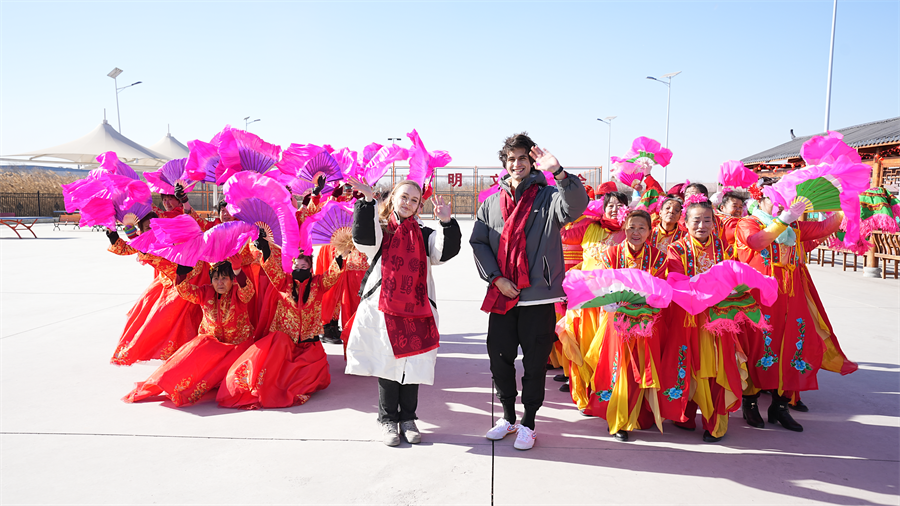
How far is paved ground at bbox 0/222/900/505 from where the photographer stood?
2.57 m

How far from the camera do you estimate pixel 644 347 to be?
318 cm

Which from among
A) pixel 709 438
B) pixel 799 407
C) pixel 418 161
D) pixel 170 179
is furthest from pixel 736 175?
pixel 170 179

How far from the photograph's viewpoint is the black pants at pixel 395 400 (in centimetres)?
315

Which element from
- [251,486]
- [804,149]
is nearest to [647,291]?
[804,149]

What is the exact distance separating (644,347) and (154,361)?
13.6 ft

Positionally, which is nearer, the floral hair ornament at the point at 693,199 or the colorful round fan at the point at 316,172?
the floral hair ornament at the point at 693,199

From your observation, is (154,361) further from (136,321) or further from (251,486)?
(251,486)

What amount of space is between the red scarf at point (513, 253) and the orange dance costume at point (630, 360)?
691mm

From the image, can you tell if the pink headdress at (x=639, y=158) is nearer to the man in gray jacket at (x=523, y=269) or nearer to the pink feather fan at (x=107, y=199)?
the man in gray jacket at (x=523, y=269)

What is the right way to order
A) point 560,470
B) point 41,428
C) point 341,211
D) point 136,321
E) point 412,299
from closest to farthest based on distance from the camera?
point 560,470 < point 412,299 < point 41,428 < point 341,211 < point 136,321

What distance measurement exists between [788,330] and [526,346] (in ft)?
6.06

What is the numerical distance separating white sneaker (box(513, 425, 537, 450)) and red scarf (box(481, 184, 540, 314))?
28.0 inches

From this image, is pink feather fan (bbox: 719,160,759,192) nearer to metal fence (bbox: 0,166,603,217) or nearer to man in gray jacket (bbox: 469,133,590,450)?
man in gray jacket (bbox: 469,133,590,450)

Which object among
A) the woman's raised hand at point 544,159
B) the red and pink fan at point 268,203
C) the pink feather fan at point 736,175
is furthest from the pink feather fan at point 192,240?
the pink feather fan at point 736,175
